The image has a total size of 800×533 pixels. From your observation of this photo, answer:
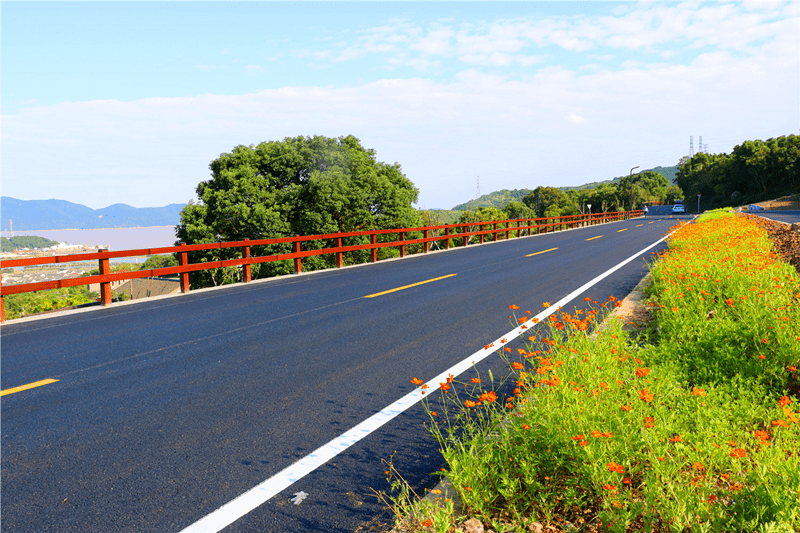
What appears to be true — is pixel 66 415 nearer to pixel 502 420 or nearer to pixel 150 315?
pixel 502 420

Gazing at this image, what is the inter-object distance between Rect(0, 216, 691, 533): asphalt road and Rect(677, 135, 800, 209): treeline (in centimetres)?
9906

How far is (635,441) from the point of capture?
9.64 ft

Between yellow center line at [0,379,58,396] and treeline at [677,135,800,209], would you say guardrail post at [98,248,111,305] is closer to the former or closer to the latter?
yellow center line at [0,379,58,396]

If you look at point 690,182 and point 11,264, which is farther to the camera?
point 690,182

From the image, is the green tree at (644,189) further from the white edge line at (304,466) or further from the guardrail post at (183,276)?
the white edge line at (304,466)

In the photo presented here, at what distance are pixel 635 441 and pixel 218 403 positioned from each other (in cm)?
349

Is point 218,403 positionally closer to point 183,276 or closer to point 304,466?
point 304,466

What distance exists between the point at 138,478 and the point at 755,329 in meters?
5.55

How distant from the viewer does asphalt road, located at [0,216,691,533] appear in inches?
117

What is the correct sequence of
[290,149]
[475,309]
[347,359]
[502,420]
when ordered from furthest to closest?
1. [290,149]
2. [475,309]
3. [347,359]
4. [502,420]

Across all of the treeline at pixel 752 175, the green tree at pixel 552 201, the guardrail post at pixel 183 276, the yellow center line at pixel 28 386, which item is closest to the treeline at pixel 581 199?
the green tree at pixel 552 201

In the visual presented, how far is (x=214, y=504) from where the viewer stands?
2.92m

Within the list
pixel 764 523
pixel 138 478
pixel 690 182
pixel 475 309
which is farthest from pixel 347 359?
pixel 690 182

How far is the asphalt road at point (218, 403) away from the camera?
297cm
